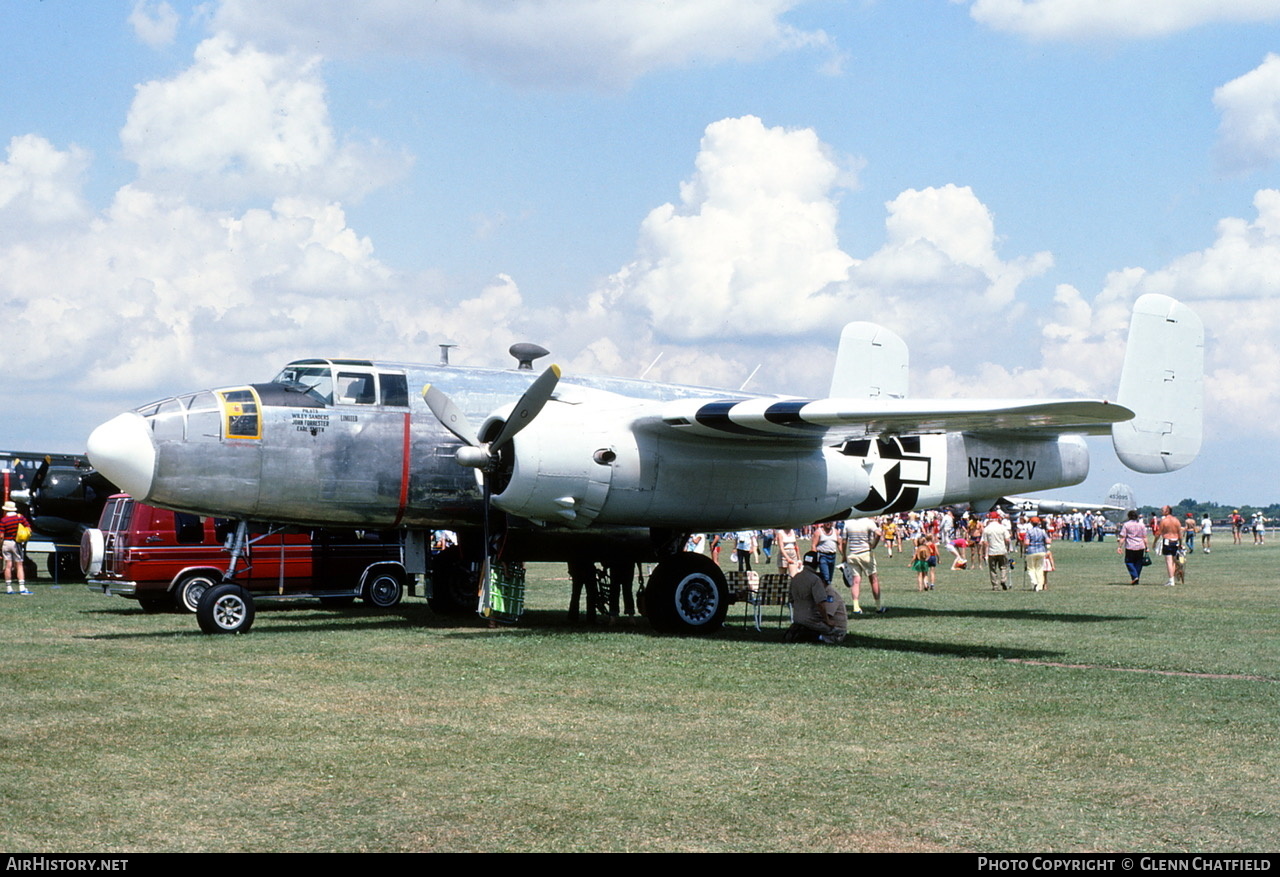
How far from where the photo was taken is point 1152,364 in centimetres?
1964

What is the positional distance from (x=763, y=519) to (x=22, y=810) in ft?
37.6

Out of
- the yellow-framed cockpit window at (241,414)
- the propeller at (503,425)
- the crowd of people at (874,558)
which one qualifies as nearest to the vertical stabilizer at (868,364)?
the crowd of people at (874,558)

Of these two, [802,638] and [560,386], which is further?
[560,386]

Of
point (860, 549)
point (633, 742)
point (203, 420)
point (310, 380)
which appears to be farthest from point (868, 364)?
point (633, 742)

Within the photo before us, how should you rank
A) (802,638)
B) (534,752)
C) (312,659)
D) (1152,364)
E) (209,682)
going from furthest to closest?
1. (1152,364)
2. (802,638)
3. (312,659)
4. (209,682)
5. (534,752)

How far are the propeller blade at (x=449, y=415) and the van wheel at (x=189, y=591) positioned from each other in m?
6.45

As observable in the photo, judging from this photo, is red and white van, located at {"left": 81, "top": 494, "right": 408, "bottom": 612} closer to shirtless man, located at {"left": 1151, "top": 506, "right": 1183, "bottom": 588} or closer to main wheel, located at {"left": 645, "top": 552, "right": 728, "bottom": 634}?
main wheel, located at {"left": 645, "top": 552, "right": 728, "bottom": 634}

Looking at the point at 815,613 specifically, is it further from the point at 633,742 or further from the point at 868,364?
the point at 868,364

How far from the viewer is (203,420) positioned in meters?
15.3

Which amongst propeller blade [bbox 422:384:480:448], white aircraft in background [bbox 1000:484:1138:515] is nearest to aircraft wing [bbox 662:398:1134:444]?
propeller blade [bbox 422:384:480:448]

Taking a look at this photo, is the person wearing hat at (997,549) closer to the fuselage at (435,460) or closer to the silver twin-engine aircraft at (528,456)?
the silver twin-engine aircraft at (528,456)

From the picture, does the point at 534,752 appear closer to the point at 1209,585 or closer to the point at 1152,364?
Answer: the point at 1152,364
